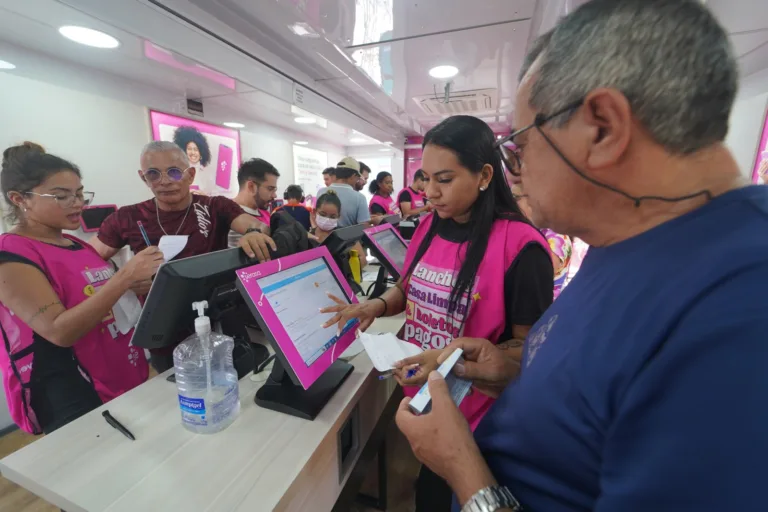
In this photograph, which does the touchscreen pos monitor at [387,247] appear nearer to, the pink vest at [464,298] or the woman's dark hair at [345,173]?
the pink vest at [464,298]

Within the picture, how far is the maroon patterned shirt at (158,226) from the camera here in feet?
4.99

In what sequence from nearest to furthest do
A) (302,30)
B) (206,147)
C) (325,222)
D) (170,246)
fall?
(170,246) → (302,30) → (325,222) → (206,147)

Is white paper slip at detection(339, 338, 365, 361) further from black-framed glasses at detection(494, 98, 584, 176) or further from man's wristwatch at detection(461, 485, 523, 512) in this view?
black-framed glasses at detection(494, 98, 584, 176)

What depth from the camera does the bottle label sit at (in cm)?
75

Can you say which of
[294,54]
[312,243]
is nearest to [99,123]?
[294,54]

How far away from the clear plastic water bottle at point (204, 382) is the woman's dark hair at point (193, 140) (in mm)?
3059

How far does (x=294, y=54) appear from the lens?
2533mm

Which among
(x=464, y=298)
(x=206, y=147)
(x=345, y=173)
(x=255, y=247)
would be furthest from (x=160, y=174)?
(x=206, y=147)

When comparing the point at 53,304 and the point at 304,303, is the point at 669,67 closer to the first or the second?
the point at 304,303

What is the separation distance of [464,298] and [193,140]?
370 cm

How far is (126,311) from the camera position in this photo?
1.18 metres

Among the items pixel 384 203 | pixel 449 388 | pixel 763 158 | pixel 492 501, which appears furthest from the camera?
pixel 384 203

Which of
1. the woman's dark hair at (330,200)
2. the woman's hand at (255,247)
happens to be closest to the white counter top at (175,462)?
the woman's hand at (255,247)

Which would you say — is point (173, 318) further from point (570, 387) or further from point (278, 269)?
point (570, 387)
